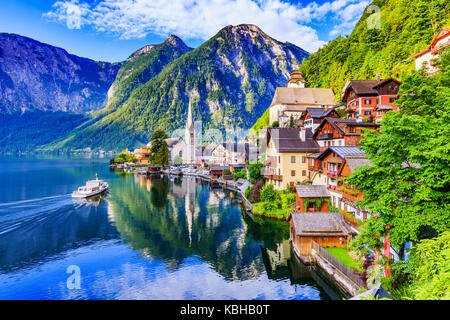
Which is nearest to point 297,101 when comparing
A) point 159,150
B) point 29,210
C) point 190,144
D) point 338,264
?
point 159,150

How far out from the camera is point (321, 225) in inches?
1188

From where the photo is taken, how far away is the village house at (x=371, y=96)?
57.7 meters

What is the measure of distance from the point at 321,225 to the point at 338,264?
596 cm

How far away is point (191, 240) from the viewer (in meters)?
39.7

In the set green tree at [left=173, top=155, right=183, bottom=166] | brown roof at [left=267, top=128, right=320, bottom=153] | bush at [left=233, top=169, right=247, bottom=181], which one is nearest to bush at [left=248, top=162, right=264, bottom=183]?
brown roof at [left=267, top=128, right=320, bottom=153]

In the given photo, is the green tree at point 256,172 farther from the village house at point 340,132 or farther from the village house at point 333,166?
the village house at point 333,166

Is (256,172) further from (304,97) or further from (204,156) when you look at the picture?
(204,156)

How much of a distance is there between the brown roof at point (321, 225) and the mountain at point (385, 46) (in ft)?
109

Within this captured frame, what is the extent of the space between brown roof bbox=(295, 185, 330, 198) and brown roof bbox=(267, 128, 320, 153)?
1134cm

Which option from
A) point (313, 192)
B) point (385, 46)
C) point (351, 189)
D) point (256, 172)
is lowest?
point (313, 192)

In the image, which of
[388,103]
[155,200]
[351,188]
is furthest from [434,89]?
[155,200]

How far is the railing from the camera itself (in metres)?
21.6
